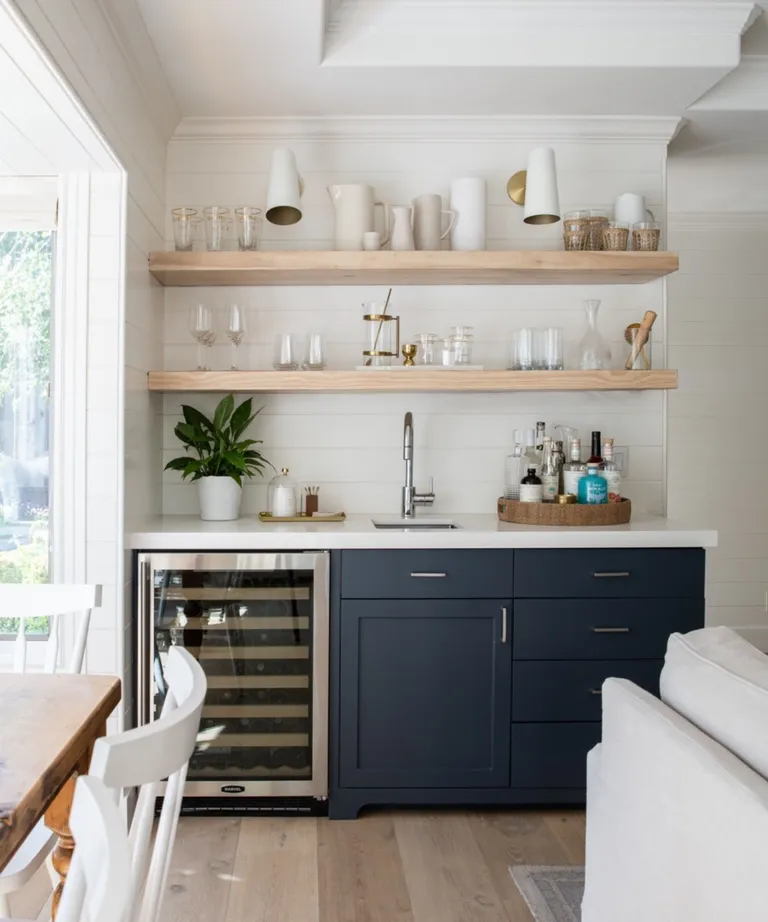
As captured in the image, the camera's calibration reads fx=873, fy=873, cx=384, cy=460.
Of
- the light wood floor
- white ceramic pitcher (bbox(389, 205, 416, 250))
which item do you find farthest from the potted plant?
the light wood floor

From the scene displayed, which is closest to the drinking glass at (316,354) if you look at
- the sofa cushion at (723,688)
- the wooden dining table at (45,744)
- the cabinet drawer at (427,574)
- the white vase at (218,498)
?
the white vase at (218,498)

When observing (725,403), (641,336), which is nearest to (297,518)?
(641,336)

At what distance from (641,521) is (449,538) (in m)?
0.88

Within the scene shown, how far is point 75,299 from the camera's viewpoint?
286cm

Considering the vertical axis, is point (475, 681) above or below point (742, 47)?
below

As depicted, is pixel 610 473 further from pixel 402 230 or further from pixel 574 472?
pixel 402 230

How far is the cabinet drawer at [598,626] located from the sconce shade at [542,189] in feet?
4.62

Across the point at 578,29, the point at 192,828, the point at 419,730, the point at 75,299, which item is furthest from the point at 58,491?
the point at 578,29

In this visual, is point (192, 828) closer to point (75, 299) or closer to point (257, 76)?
point (75, 299)

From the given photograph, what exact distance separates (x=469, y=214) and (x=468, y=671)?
5.61ft

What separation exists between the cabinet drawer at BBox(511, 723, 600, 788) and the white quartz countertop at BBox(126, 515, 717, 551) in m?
0.62

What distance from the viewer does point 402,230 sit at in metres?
3.35

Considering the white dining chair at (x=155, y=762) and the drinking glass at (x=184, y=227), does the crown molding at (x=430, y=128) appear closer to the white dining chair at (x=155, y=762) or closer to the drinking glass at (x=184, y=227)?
the drinking glass at (x=184, y=227)

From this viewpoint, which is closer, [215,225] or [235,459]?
[235,459]
